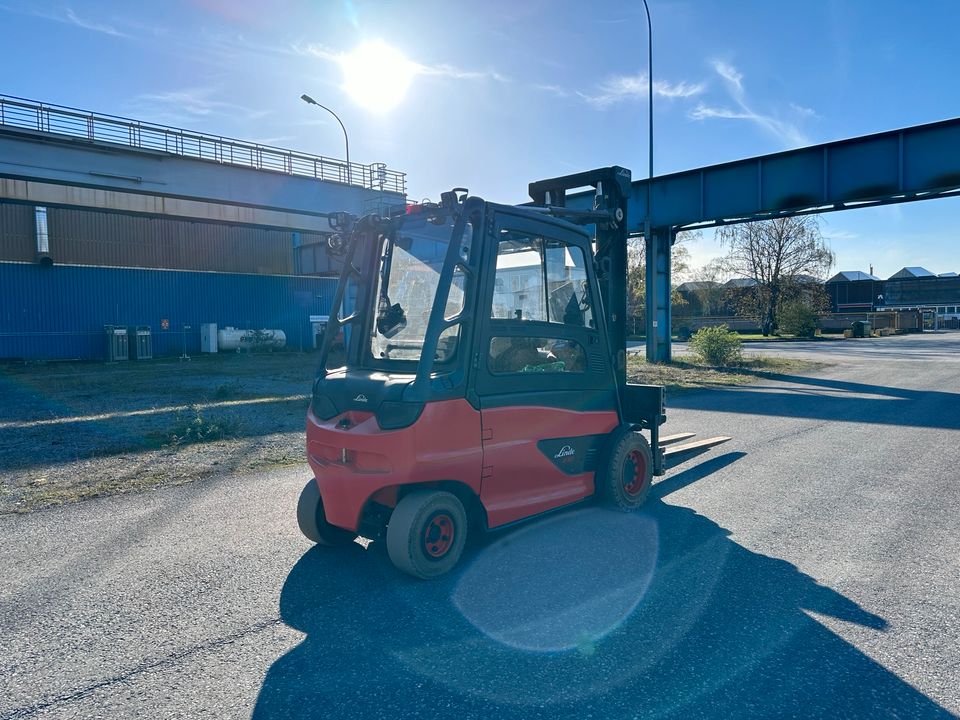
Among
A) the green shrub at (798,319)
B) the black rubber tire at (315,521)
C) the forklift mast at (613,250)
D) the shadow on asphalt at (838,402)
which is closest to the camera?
the black rubber tire at (315,521)

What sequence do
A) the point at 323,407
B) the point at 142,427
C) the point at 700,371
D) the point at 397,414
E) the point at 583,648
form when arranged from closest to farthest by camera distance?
the point at 583,648, the point at 397,414, the point at 323,407, the point at 142,427, the point at 700,371

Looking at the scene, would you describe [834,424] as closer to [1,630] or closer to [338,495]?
[338,495]

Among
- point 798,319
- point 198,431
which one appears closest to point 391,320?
point 198,431

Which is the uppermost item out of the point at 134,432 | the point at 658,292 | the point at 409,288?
the point at 658,292

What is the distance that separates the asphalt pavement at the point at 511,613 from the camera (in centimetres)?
293

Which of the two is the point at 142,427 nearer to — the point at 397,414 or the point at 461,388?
the point at 397,414

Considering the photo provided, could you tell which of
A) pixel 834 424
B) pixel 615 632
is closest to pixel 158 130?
pixel 834 424

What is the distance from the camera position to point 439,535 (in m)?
4.30

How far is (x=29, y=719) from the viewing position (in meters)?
2.76

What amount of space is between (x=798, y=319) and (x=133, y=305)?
146ft

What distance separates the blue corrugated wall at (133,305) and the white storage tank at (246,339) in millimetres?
1180

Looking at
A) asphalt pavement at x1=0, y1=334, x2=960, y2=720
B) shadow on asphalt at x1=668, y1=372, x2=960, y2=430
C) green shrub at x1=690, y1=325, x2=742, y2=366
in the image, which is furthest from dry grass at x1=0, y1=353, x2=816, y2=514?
green shrub at x1=690, y1=325, x2=742, y2=366

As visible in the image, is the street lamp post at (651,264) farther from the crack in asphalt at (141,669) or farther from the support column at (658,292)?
the crack in asphalt at (141,669)

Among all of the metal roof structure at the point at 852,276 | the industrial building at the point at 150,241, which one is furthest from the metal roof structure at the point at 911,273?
the industrial building at the point at 150,241
